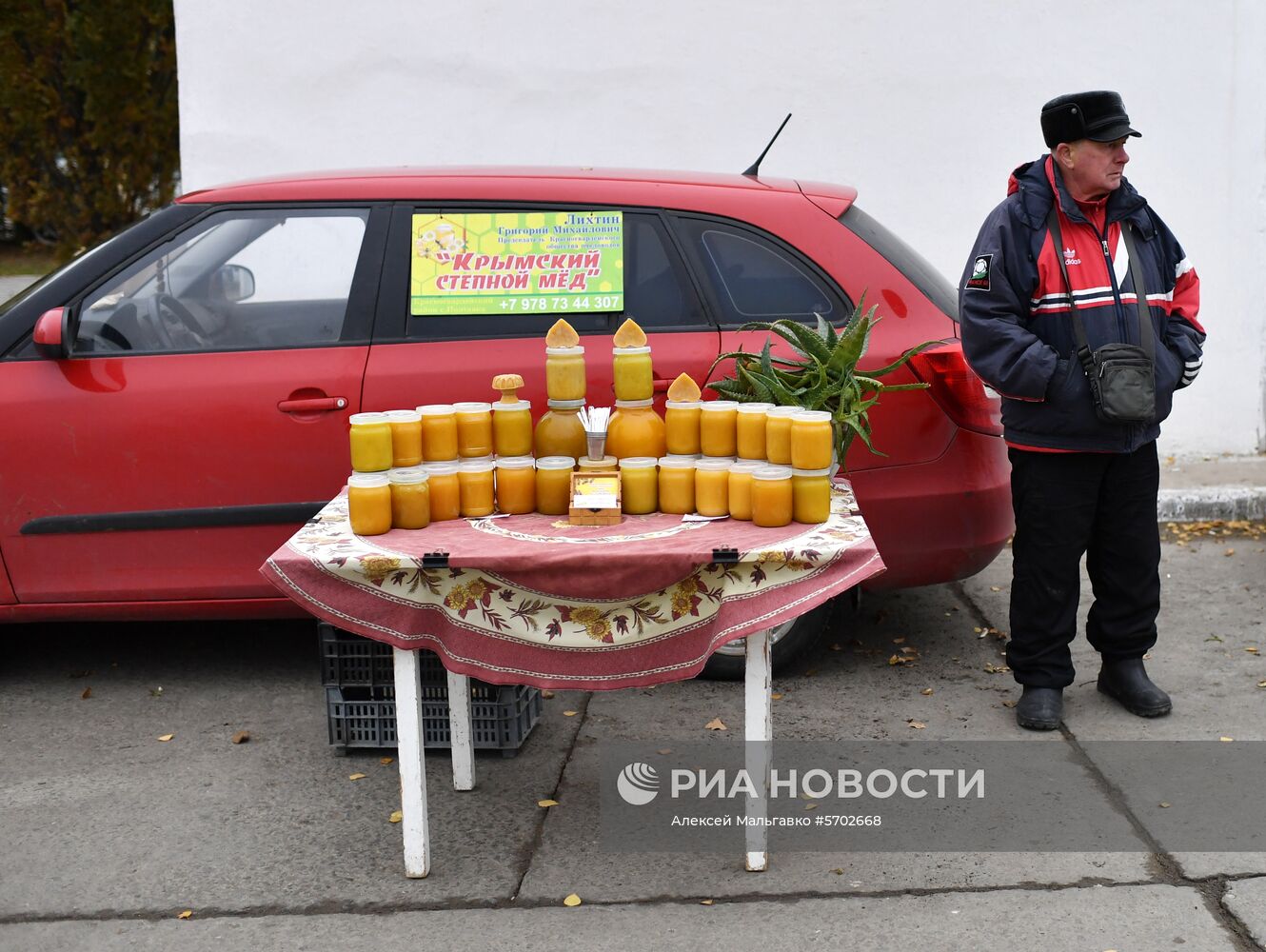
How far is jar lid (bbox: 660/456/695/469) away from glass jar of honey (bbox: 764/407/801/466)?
21cm

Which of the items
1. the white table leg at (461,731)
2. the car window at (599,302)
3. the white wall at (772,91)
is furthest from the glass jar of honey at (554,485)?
the white wall at (772,91)

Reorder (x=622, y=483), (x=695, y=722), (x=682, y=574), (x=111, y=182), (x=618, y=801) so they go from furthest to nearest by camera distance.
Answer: (x=111, y=182), (x=695, y=722), (x=618, y=801), (x=622, y=483), (x=682, y=574)

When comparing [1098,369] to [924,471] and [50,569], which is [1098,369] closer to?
[924,471]

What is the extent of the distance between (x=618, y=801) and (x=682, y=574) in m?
1.05

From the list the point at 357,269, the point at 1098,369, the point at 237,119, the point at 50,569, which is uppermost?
the point at 237,119

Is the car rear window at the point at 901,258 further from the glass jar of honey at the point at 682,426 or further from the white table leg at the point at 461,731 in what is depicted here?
the white table leg at the point at 461,731

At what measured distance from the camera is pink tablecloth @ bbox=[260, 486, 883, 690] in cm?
325

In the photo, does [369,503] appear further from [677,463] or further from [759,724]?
[759,724]

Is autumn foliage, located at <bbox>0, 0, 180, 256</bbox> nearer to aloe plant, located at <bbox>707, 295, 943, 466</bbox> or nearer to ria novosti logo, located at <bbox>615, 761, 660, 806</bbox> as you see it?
aloe plant, located at <bbox>707, 295, 943, 466</bbox>

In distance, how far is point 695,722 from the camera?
4.55 meters

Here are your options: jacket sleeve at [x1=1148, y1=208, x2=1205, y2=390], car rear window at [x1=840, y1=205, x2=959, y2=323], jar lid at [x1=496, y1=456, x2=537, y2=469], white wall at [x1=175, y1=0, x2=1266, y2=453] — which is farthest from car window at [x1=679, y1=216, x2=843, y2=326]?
white wall at [x1=175, y1=0, x2=1266, y2=453]

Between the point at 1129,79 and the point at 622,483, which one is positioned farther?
the point at 1129,79

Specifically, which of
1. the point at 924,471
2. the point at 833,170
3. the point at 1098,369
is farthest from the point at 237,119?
the point at 1098,369

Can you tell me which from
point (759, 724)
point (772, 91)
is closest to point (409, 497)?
point (759, 724)
